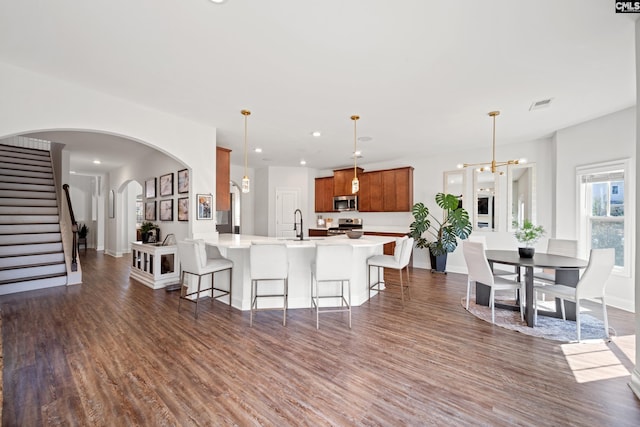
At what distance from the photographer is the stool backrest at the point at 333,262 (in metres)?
3.16

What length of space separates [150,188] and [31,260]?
229 centimetres

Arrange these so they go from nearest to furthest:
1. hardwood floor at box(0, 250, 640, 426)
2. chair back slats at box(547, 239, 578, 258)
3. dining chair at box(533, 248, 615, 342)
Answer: hardwood floor at box(0, 250, 640, 426)
dining chair at box(533, 248, 615, 342)
chair back slats at box(547, 239, 578, 258)

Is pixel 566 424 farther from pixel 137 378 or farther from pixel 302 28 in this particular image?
pixel 302 28

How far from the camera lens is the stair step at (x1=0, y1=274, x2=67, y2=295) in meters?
4.18

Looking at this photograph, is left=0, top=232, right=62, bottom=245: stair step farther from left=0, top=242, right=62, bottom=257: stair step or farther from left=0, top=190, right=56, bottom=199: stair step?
left=0, top=190, right=56, bottom=199: stair step

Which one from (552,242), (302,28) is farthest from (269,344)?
(552,242)

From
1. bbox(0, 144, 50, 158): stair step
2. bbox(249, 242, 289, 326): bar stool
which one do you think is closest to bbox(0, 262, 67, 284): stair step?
bbox(0, 144, 50, 158): stair step

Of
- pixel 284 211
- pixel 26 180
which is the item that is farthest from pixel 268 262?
pixel 26 180

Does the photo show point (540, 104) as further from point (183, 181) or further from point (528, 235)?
point (183, 181)

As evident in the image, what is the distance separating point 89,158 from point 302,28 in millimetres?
7482

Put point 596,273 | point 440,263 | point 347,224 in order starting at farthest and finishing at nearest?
point 347,224 < point 440,263 < point 596,273

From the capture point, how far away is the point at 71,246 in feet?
17.1

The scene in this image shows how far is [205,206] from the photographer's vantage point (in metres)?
4.41

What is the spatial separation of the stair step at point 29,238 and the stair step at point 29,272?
24.0 inches
